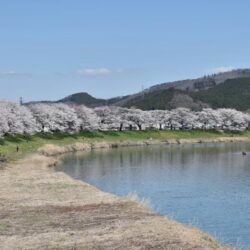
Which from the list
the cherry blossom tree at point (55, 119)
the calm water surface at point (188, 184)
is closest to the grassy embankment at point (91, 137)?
the cherry blossom tree at point (55, 119)

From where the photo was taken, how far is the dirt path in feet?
62.2

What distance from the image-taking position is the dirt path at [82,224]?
18969 millimetres

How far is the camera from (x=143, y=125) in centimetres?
14925

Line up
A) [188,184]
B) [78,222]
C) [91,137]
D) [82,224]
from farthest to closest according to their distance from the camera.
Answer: [91,137] < [188,184] < [78,222] < [82,224]

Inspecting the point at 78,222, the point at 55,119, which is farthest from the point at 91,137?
the point at 78,222

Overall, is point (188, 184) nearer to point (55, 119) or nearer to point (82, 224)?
point (82, 224)

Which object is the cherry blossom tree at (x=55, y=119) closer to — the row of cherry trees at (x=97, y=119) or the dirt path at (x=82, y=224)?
the row of cherry trees at (x=97, y=119)

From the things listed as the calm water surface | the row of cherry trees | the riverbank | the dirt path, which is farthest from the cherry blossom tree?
the dirt path

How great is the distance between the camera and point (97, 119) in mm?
136750

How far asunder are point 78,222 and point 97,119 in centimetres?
11395

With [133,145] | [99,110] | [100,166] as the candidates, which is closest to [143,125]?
[99,110]

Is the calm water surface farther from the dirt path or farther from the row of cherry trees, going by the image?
the row of cherry trees

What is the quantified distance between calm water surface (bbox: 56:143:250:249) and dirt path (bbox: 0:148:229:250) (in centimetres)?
412

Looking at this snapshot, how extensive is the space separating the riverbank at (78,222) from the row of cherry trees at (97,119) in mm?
66707
